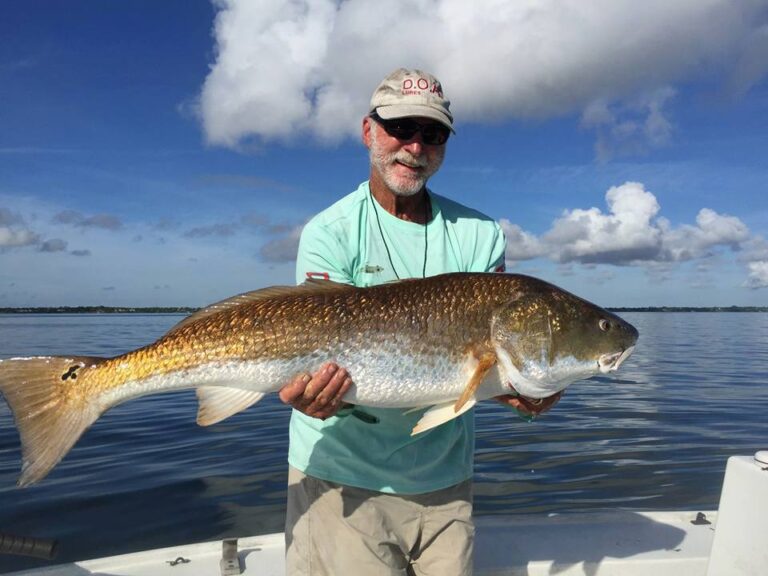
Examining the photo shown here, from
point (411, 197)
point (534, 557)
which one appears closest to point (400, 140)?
point (411, 197)

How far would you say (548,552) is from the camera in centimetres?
449

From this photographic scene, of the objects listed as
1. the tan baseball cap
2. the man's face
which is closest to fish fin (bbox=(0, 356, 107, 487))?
the man's face

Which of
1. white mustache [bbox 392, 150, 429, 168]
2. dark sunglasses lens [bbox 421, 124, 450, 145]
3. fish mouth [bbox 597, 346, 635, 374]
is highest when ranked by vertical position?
dark sunglasses lens [bbox 421, 124, 450, 145]

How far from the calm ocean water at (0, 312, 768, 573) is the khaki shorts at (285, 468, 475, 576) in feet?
12.6

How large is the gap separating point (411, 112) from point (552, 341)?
1.66 metres

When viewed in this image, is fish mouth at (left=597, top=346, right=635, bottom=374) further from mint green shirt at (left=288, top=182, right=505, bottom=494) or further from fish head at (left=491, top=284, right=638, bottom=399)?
mint green shirt at (left=288, top=182, right=505, bottom=494)

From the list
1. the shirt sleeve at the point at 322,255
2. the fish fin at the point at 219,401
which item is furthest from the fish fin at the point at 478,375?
the fish fin at the point at 219,401

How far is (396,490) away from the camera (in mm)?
3613

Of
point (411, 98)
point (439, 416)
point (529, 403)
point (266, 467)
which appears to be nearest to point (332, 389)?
point (439, 416)

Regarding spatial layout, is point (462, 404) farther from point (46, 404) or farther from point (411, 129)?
point (46, 404)

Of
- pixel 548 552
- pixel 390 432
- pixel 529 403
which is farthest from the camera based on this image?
pixel 548 552

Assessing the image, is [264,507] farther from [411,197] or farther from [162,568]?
[411,197]

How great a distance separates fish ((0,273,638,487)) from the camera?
3.28m

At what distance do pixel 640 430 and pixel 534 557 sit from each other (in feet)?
26.5
